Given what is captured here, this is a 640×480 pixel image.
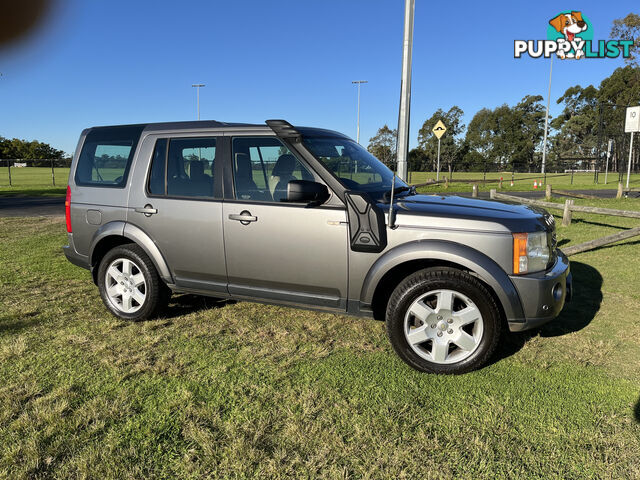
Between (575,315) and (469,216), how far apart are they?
2.33m

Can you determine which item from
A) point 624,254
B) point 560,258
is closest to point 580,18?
point 624,254

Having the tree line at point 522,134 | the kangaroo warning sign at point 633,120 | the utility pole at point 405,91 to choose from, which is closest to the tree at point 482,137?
the tree line at point 522,134

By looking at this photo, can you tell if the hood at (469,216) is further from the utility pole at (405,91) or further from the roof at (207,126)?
the utility pole at (405,91)

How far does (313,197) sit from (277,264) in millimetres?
722

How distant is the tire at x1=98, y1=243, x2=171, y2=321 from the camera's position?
175 inches

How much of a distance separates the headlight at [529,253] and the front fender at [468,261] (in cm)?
14

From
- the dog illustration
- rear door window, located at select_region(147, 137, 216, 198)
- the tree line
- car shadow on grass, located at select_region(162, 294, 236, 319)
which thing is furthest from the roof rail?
the tree line

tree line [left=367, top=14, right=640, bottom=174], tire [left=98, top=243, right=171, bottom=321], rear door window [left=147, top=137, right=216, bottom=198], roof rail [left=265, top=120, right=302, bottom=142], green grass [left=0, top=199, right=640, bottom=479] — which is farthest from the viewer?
tree line [left=367, top=14, right=640, bottom=174]

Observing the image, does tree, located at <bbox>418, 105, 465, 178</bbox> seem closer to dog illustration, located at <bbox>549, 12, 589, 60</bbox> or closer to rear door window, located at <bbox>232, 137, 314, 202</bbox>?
dog illustration, located at <bbox>549, 12, 589, 60</bbox>

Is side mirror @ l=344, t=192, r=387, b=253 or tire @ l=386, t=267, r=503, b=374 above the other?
side mirror @ l=344, t=192, r=387, b=253

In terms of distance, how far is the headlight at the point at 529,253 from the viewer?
326cm

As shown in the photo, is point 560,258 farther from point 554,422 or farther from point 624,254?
point 624,254

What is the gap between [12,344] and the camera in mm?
3906

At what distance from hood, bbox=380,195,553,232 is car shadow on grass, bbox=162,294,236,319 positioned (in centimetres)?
254
